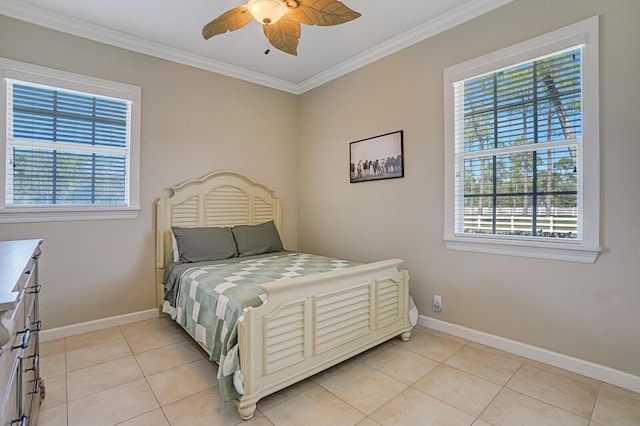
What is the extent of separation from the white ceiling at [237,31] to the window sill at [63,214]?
5.02ft

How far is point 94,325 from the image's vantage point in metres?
2.94

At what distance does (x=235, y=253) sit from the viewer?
11.0 feet

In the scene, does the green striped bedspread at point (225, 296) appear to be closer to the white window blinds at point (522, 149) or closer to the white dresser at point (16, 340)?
the white dresser at point (16, 340)

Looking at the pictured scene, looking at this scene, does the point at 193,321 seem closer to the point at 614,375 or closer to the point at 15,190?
the point at 15,190

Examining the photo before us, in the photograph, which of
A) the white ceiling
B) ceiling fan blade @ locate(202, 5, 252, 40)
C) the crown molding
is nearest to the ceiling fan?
ceiling fan blade @ locate(202, 5, 252, 40)

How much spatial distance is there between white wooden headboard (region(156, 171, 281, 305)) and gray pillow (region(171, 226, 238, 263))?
6.9 inches

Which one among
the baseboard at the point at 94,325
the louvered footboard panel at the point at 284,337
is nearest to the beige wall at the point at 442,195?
the louvered footboard panel at the point at 284,337

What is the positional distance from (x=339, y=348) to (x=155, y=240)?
7.16 feet

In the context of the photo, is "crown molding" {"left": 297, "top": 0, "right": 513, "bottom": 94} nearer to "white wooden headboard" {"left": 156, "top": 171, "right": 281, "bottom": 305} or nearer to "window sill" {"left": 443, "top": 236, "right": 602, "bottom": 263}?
"white wooden headboard" {"left": 156, "top": 171, "right": 281, "bottom": 305}

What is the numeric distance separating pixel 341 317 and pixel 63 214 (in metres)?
2.51

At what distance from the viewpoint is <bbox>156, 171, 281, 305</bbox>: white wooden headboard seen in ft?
10.7

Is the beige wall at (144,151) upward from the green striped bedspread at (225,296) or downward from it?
upward

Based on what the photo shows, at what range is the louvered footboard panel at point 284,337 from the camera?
72.5 inches

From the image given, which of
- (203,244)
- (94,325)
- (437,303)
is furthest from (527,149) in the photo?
(94,325)
